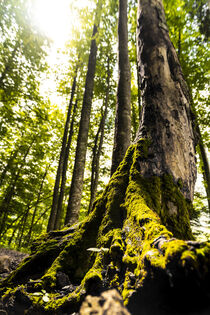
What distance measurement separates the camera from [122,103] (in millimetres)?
4949

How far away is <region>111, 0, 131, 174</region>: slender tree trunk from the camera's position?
14.7ft

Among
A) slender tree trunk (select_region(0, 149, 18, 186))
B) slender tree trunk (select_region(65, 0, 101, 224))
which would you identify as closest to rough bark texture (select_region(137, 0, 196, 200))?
slender tree trunk (select_region(65, 0, 101, 224))

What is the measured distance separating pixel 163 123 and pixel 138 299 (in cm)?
230

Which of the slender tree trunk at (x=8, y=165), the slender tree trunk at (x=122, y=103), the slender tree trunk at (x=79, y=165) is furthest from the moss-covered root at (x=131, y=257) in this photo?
the slender tree trunk at (x=8, y=165)

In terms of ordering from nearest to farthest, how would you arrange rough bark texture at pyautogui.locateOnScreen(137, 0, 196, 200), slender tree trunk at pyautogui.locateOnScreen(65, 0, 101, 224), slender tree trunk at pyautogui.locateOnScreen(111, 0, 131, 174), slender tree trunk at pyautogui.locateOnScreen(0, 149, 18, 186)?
rough bark texture at pyautogui.locateOnScreen(137, 0, 196, 200)
slender tree trunk at pyautogui.locateOnScreen(111, 0, 131, 174)
slender tree trunk at pyautogui.locateOnScreen(65, 0, 101, 224)
slender tree trunk at pyautogui.locateOnScreen(0, 149, 18, 186)

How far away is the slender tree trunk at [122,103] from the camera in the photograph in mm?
4477

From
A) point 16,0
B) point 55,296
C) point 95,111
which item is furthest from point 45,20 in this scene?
point 95,111

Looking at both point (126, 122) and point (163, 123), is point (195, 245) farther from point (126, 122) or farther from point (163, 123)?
point (126, 122)

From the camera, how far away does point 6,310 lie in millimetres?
1824

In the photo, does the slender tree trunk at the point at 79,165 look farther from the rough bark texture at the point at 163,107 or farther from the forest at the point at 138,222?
the rough bark texture at the point at 163,107

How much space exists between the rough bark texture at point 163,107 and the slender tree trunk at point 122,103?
1.60 meters

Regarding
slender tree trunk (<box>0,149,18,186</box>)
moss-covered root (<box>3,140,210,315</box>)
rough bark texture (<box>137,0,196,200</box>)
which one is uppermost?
slender tree trunk (<box>0,149,18,186</box>)

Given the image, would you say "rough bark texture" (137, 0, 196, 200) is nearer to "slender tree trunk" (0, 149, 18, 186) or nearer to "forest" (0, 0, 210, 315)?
"forest" (0, 0, 210, 315)

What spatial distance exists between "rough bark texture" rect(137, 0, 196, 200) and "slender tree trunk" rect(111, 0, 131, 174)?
5.25 feet
